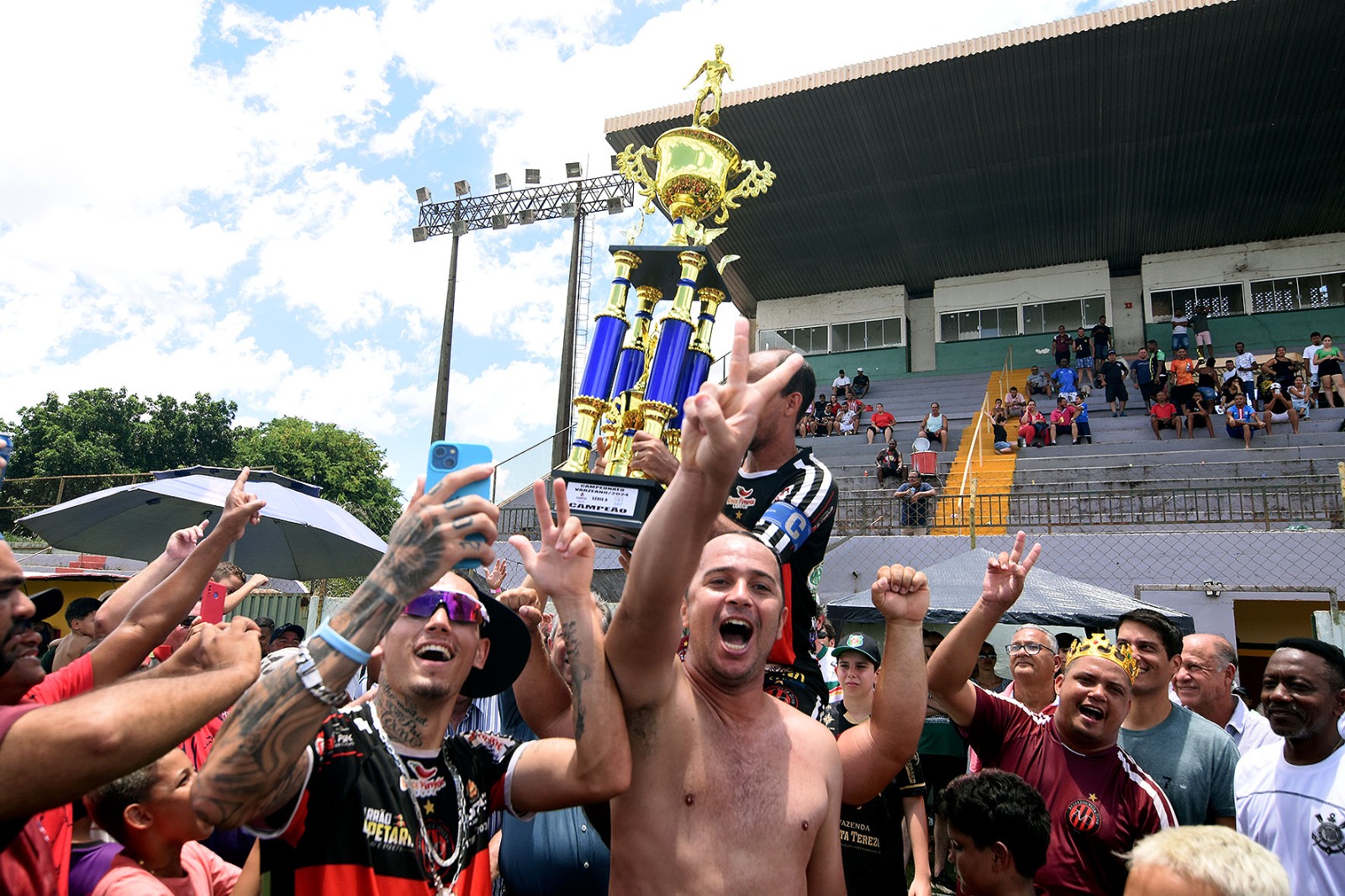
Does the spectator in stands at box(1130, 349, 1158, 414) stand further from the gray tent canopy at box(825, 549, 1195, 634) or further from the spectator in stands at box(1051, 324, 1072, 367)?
the gray tent canopy at box(825, 549, 1195, 634)

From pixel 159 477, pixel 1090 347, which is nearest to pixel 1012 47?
pixel 1090 347

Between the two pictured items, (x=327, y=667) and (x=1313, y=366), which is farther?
(x=1313, y=366)

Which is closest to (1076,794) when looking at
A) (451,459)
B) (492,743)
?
(492,743)

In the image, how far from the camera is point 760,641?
8.16 feet

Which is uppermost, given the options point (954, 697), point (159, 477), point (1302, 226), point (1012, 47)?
point (1012, 47)

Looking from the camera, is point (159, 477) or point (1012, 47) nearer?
point (159, 477)

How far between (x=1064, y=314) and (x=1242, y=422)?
362 inches

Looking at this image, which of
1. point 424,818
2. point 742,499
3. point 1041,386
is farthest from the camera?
point 1041,386

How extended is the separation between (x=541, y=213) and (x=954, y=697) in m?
24.4

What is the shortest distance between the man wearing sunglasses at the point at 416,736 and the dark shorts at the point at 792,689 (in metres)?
0.89

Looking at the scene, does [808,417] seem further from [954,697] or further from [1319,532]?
[954,697]

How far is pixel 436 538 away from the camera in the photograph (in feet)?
5.84

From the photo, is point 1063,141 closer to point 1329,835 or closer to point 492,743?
point 1329,835

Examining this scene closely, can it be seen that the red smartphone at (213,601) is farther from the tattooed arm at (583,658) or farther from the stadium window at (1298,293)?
the stadium window at (1298,293)
